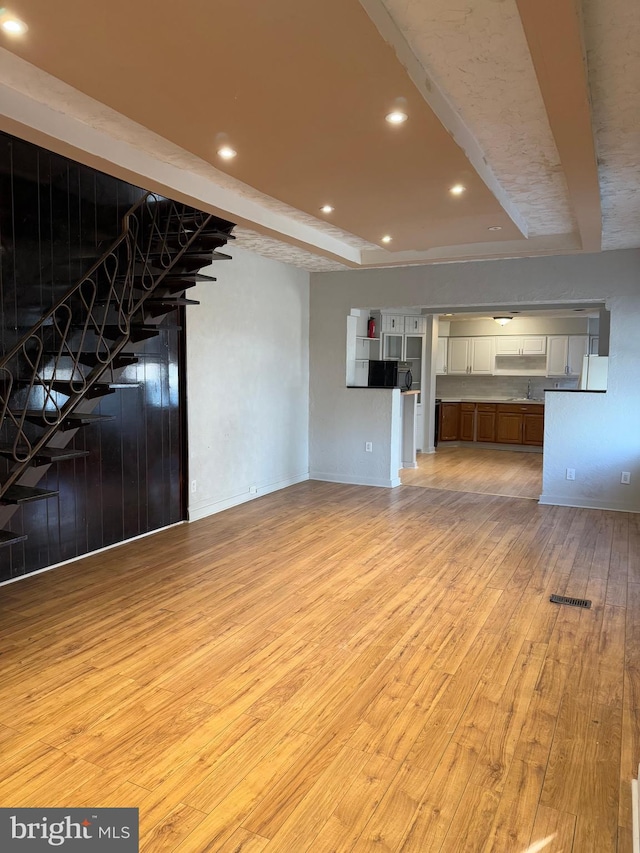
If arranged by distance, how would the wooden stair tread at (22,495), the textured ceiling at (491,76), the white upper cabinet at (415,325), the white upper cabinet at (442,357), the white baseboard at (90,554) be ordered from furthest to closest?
the white upper cabinet at (442,357)
the white upper cabinet at (415,325)
the white baseboard at (90,554)
the wooden stair tread at (22,495)
the textured ceiling at (491,76)

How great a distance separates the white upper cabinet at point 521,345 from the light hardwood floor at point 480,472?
1.91 metres

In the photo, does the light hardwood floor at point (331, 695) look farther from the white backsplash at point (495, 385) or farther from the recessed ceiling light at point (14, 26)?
the white backsplash at point (495, 385)

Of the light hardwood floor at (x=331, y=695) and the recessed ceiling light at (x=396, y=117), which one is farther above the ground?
the recessed ceiling light at (x=396, y=117)

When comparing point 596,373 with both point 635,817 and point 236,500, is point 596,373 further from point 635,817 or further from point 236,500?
point 635,817

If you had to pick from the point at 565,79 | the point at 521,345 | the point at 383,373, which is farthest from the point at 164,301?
the point at 521,345

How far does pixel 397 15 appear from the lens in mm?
2254

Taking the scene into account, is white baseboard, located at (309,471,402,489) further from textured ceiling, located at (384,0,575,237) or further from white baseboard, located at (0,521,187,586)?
textured ceiling, located at (384,0,575,237)

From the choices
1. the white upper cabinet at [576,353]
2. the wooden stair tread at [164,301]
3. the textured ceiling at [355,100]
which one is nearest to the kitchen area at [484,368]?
the white upper cabinet at [576,353]

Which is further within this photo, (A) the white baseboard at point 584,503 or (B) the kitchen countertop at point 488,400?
(B) the kitchen countertop at point 488,400

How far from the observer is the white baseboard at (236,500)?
593 cm

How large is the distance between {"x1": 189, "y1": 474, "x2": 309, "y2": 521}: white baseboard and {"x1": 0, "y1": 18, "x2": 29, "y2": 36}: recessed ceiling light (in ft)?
14.1

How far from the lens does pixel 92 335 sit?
451 centimetres

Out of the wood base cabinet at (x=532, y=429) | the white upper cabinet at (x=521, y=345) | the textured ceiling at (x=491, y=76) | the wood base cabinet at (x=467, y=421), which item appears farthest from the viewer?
the wood base cabinet at (x=467, y=421)

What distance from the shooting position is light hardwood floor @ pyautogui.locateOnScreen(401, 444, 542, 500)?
24.9 ft
